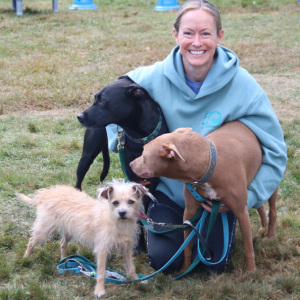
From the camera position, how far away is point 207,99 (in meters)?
3.46

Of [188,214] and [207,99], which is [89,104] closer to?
[207,99]

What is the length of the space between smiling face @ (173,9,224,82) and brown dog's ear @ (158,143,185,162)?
96 centimetres

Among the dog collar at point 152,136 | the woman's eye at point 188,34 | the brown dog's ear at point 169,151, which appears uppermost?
the woman's eye at point 188,34

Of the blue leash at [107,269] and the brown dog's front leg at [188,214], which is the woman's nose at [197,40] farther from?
the blue leash at [107,269]

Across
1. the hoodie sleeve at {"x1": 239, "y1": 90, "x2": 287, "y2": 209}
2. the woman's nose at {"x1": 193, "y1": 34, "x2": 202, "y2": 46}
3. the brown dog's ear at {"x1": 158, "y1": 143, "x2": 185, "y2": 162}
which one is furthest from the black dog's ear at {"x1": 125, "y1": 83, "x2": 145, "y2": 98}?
the brown dog's ear at {"x1": 158, "y1": 143, "x2": 185, "y2": 162}

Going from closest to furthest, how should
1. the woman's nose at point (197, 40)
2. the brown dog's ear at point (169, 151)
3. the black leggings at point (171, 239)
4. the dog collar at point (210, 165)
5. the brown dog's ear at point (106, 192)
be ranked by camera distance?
1. the brown dog's ear at point (169, 151)
2. the dog collar at point (210, 165)
3. the brown dog's ear at point (106, 192)
4. the woman's nose at point (197, 40)
5. the black leggings at point (171, 239)

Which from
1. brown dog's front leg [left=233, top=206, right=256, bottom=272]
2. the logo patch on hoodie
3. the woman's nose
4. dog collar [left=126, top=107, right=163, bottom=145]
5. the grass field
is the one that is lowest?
the grass field

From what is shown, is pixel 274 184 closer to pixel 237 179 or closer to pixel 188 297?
pixel 237 179

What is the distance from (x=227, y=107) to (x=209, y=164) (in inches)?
26.9

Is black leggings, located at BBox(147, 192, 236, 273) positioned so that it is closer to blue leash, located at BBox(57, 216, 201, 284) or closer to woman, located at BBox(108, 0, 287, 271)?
woman, located at BBox(108, 0, 287, 271)

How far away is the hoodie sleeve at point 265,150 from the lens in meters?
3.38

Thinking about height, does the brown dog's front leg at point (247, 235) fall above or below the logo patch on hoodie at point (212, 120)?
below

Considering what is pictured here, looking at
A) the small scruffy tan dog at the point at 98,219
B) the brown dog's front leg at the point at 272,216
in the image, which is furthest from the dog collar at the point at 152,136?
the brown dog's front leg at the point at 272,216

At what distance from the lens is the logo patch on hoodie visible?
11.1ft
